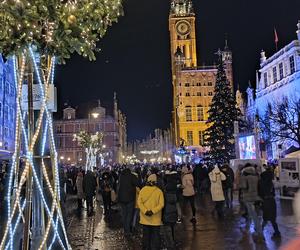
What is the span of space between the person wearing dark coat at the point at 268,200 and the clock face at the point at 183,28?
118837 millimetres

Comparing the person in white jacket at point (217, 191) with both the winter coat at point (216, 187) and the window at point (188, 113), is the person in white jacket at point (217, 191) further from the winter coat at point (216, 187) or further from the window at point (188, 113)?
the window at point (188, 113)

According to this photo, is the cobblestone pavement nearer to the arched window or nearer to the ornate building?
the ornate building

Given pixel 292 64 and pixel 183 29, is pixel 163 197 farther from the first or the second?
pixel 183 29

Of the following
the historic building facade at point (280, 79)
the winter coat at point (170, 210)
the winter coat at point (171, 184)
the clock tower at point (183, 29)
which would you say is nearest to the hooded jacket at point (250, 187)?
the winter coat at point (171, 184)

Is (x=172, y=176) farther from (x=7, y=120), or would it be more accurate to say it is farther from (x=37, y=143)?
(x=7, y=120)

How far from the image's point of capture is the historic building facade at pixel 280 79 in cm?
5041

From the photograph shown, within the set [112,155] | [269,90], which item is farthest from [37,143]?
[112,155]

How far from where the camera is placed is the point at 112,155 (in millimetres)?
95625

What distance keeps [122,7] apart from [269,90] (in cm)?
5722

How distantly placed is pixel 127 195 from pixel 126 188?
21 centimetres

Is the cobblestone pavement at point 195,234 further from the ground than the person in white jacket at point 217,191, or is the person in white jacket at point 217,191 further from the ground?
the person in white jacket at point 217,191

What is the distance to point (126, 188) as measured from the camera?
12461 mm

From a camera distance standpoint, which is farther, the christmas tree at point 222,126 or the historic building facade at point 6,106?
the historic building facade at point 6,106

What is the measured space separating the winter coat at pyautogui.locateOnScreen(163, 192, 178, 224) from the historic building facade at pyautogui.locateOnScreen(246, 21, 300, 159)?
4133cm
